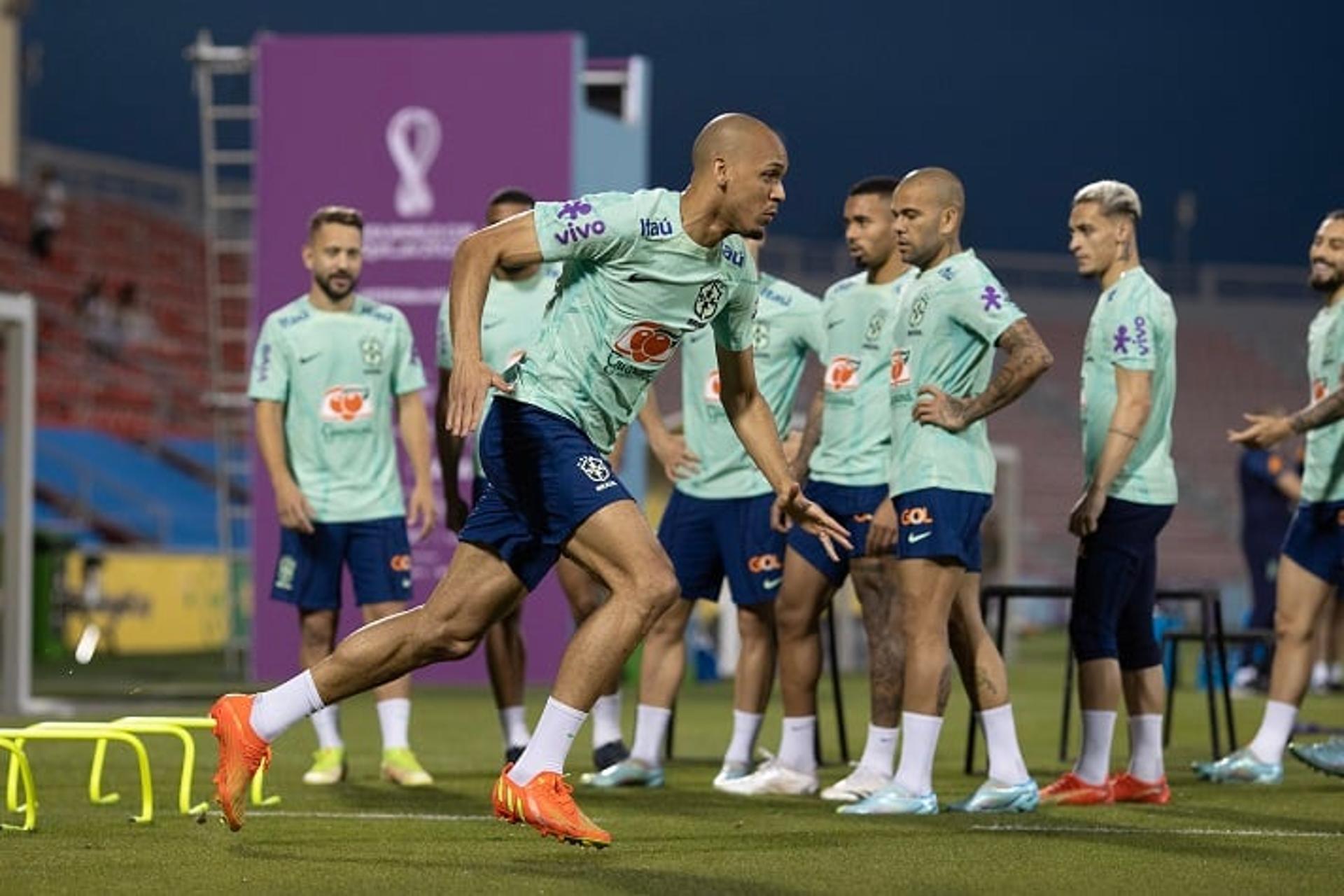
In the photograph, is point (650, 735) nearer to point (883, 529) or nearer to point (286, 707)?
point (883, 529)

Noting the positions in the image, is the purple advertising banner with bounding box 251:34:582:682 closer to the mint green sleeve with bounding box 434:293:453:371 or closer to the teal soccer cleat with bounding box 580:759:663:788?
the mint green sleeve with bounding box 434:293:453:371

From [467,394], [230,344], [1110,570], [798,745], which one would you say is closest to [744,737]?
[798,745]

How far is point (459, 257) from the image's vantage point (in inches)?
266

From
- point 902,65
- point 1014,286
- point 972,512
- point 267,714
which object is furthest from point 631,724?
point 902,65

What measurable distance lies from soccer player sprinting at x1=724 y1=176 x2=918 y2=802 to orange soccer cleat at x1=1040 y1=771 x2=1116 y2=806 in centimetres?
64

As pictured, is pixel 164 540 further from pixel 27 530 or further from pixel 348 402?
pixel 348 402

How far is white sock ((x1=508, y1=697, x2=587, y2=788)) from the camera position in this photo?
6.70 m

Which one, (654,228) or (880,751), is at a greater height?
(654,228)

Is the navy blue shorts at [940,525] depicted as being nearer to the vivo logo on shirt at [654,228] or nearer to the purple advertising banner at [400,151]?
the vivo logo on shirt at [654,228]

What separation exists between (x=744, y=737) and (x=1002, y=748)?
5.06 ft

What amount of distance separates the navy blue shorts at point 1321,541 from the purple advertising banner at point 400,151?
26.7 ft

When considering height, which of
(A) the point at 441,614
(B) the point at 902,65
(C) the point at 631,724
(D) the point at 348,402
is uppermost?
(B) the point at 902,65

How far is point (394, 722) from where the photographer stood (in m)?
9.72

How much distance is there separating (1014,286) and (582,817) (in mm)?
38891
